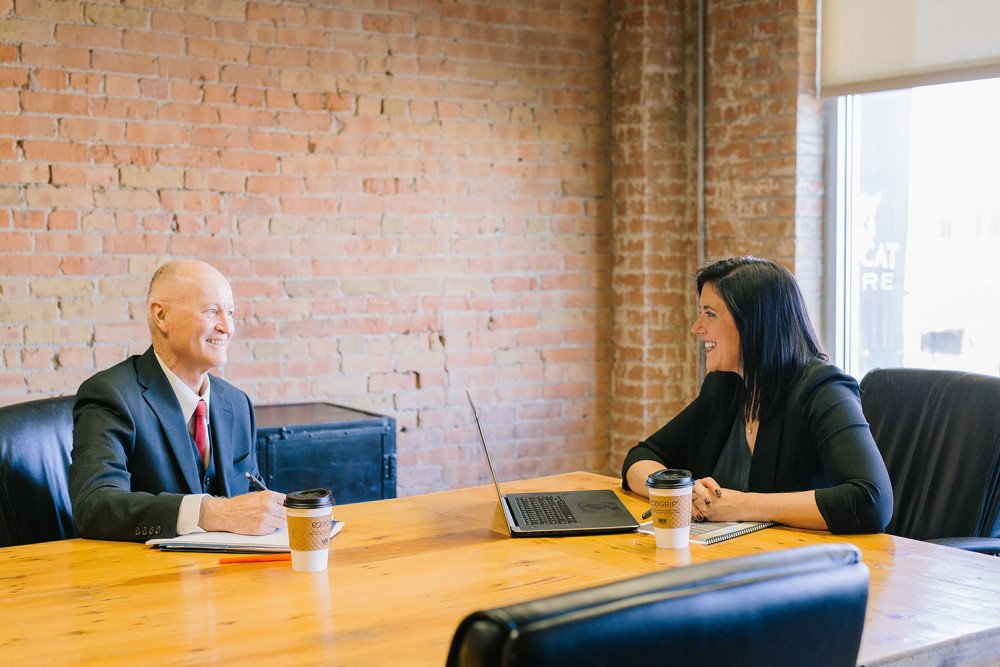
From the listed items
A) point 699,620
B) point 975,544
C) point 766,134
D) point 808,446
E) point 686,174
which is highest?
point 766,134

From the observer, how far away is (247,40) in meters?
3.81

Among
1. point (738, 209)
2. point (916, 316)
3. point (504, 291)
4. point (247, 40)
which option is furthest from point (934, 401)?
point (247, 40)

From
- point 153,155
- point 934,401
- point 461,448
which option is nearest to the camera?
point 934,401

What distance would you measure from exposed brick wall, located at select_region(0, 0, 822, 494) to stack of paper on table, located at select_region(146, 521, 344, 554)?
1.80 metres

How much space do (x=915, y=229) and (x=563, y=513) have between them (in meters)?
2.44

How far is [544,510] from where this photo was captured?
2262 millimetres

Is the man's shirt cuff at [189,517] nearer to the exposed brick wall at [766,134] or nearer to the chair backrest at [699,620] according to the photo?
the chair backrest at [699,620]

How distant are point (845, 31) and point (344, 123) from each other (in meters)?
2.07

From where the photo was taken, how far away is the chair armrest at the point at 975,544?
2305mm

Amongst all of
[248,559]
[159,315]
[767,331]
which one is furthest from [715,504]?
[159,315]

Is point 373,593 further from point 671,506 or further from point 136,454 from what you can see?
point 136,454

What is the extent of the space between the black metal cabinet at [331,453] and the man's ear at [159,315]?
909mm

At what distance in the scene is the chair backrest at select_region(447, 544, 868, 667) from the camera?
859mm

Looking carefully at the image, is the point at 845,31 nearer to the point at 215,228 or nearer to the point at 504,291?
the point at 504,291
